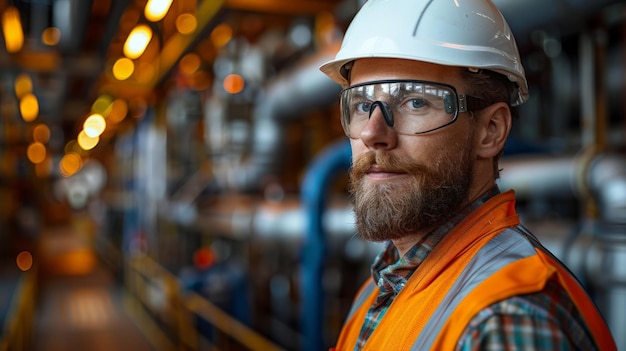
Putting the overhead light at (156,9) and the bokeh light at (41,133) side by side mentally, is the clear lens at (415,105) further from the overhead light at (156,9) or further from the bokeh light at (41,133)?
the bokeh light at (41,133)

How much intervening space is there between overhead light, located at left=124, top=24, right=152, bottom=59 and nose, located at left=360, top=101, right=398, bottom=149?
4.55 m

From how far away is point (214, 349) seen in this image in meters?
5.89

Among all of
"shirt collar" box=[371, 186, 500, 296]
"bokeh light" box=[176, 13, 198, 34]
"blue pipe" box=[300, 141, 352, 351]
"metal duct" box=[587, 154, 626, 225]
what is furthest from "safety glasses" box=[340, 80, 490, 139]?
"bokeh light" box=[176, 13, 198, 34]

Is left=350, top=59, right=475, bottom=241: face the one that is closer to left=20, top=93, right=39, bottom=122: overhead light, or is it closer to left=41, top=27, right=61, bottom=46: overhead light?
left=41, top=27, right=61, bottom=46: overhead light

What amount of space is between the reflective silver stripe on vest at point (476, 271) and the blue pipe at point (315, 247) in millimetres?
3144

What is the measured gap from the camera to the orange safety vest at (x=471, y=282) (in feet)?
3.35

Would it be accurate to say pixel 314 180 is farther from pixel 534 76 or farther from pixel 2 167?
pixel 2 167

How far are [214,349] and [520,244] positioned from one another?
17.1ft

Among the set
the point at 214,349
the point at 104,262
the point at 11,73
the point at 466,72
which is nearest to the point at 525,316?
the point at 466,72

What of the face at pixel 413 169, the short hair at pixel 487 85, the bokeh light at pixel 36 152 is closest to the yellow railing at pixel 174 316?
the face at pixel 413 169

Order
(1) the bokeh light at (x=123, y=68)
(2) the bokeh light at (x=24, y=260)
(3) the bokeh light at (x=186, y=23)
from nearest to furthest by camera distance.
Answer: (3) the bokeh light at (x=186, y=23)
(1) the bokeh light at (x=123, y=68)
(2) the bokeh light at (x=24, y=260)

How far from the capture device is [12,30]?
529cm

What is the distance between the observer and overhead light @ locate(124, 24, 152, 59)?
558 centimetres

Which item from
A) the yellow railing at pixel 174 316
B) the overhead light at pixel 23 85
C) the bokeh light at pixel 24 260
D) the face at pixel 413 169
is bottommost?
the bokeh light at pixel 24 260
